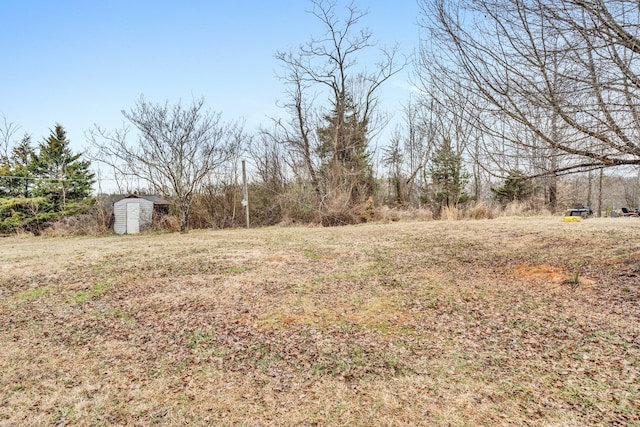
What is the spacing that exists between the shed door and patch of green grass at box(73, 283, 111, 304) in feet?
38.3

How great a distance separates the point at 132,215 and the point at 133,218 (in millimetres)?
150

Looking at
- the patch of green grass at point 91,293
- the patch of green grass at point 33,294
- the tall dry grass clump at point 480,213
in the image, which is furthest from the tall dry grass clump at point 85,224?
the tall dry grass clump at point 480,213

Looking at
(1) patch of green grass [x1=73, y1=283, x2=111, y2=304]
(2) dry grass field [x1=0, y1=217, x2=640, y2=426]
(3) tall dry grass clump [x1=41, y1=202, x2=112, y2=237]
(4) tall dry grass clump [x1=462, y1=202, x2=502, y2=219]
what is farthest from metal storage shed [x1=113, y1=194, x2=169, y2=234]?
(4) tall dry grass clump [x1=462, y1=202, x2=502, y2=219]

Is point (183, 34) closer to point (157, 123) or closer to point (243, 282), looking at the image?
point (157, 123)

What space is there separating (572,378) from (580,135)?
266cm

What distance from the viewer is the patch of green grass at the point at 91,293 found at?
404 cm

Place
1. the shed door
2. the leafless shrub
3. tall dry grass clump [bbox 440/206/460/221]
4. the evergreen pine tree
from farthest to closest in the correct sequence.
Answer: the evergreen pine tree → the shed door → the leafless shrub → tall dry grass clump [bbox 440/206/460/221]

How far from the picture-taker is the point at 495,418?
5.45 feet

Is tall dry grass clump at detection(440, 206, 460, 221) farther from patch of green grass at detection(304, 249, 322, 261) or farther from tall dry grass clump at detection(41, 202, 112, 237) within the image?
tall dry grass clump at detection(41, 202, 112, 237)

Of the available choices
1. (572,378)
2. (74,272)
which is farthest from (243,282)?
(572,378)

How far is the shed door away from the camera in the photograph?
49.3ft

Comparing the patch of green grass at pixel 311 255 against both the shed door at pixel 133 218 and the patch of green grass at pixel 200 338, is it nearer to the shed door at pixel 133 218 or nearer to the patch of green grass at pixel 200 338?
the patch of green grass at pixel 200 338

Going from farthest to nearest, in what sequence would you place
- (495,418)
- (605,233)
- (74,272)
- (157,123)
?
(157,123)
(605,233)
(74,272)
(495,418)

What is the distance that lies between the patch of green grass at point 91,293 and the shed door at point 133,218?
11665 millimetres
